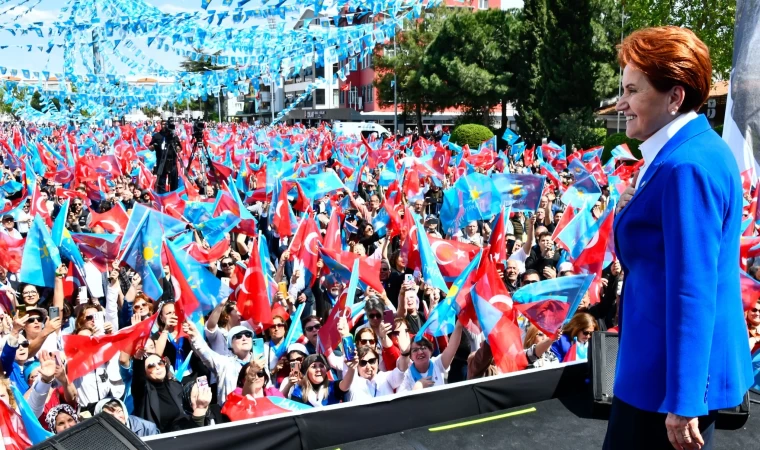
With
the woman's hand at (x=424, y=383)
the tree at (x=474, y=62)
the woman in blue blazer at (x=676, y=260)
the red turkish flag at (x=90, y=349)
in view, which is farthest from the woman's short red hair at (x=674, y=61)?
the tree at (x=474, y=62)

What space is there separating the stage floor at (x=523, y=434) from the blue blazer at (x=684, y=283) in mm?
1580

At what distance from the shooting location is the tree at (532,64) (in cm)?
3534

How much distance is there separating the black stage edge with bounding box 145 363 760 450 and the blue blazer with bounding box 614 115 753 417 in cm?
157

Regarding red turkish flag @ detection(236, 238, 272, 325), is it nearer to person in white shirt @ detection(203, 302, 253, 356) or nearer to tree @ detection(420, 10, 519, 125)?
person in white shirt @ detection(203, 302, 253, 356)

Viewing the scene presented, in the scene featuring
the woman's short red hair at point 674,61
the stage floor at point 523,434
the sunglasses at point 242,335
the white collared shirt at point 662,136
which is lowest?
the sunglasses at point 242,335

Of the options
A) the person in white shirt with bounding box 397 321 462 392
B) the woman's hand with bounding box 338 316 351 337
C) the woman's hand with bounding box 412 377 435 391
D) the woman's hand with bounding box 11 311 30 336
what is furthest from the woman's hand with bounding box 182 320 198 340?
the woman's hand with bounding box 412 377 435 391

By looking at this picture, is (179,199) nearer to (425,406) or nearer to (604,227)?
(604,227)

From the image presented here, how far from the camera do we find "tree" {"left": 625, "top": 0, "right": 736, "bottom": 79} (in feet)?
99.9

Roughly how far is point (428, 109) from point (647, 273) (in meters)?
46.9

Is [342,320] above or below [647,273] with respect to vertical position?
below

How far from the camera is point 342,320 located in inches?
239

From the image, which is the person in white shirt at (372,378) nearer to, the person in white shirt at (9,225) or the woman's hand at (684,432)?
the woman's hand at (684,432)

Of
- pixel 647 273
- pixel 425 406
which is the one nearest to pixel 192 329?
pixel 425 406

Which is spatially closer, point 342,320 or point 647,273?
point 647,273
